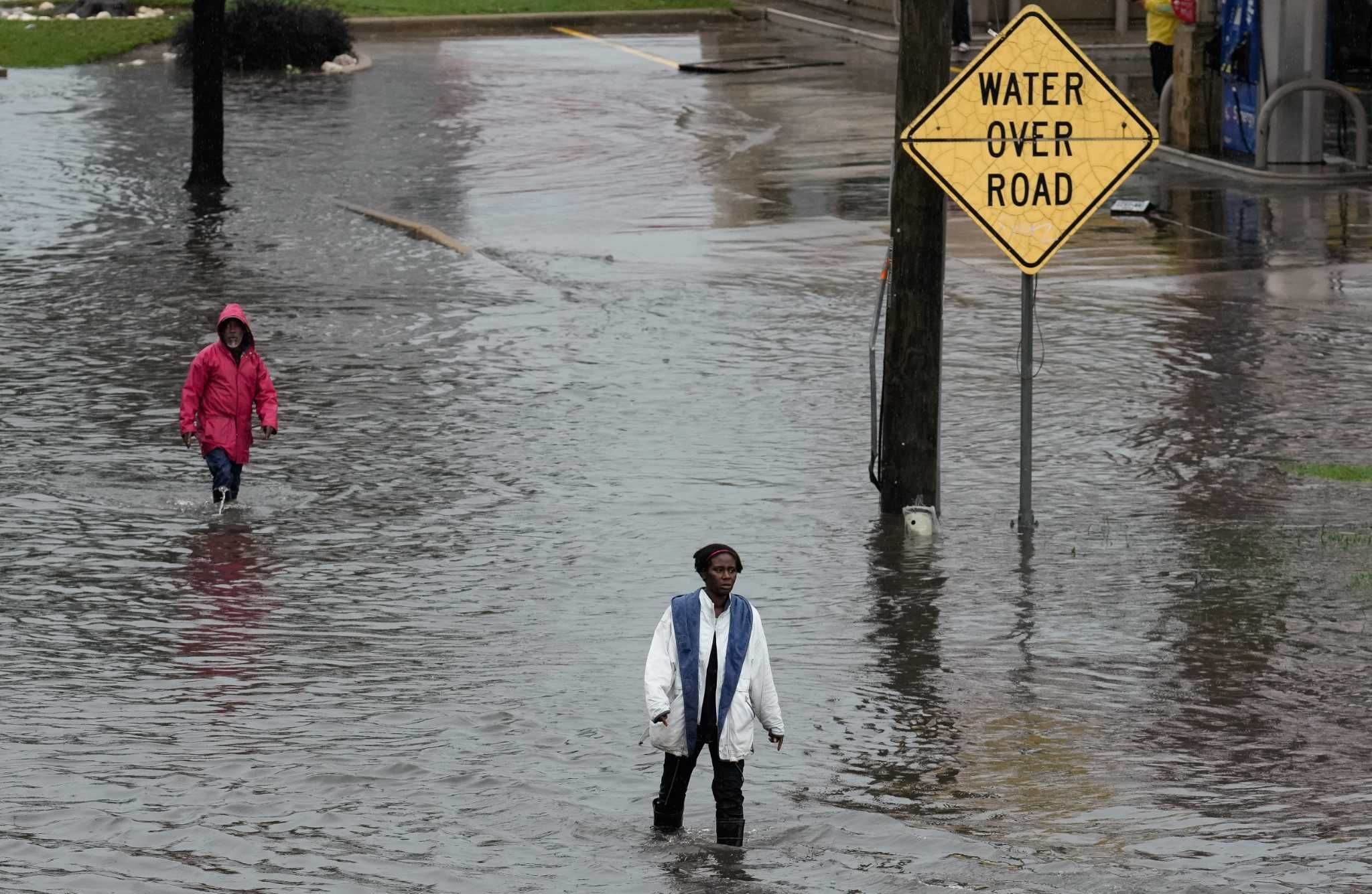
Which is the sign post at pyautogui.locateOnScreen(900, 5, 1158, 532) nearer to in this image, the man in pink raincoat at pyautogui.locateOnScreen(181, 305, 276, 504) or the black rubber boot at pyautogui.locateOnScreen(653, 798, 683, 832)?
the man in pink raincoat at pyautogui.locateOnScreen(181, 305, 276, 504)

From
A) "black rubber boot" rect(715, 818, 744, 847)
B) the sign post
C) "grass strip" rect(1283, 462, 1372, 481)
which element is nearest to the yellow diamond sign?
the sign post

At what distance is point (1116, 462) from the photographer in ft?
42.4

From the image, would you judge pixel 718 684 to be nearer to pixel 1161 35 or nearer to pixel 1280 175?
pixel 1280 175

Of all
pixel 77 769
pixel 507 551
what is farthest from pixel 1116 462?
pixel 77 769

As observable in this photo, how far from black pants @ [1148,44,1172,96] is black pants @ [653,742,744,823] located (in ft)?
64.7

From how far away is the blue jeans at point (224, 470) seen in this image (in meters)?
12.1

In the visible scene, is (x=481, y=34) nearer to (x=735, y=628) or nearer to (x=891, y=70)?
(x=891, y=70)

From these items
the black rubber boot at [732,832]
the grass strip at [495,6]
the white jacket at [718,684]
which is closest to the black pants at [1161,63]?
the white jacket at [718,684]

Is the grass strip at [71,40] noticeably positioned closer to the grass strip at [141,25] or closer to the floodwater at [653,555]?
the grass strip at [141,25]

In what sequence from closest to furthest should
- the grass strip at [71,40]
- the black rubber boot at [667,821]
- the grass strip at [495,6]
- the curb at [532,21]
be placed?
the black rubber boot at [667,821] < the grass strip at [71,40] < the curb at [532,21] < the grass strip at [495,6]

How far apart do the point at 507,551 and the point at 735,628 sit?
4084 mm

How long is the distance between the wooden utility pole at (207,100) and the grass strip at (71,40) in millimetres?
13792

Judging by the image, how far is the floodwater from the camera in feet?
24.9

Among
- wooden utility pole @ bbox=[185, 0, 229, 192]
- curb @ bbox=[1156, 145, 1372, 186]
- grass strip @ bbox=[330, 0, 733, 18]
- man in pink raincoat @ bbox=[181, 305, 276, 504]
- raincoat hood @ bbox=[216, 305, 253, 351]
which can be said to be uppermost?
grass strip @ bbox=[330, 0, 733, 18]
